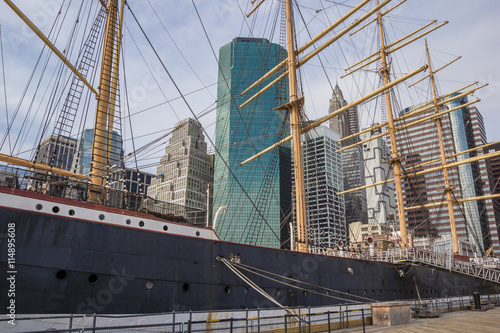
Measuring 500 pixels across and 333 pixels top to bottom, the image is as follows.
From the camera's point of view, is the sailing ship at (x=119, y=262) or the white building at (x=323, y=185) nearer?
the sailing ship at (x=119, y=262)

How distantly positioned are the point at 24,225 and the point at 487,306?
22.7 m

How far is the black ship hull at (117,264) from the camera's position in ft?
→ 27.0

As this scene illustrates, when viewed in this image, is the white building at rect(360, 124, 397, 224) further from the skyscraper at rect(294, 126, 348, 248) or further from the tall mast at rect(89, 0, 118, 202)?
the tall mast at rect(89, 0, 118, 202)

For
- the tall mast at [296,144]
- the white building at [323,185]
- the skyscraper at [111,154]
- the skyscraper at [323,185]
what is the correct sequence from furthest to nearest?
the white building at [323,185] < the skyscraper at [323,185] < the tall mast at [296,144] < the skyscraper at [111,154]

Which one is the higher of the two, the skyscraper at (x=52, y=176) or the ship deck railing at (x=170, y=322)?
the skyscraper at (x=52, y=176)

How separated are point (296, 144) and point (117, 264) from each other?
43.8 ft

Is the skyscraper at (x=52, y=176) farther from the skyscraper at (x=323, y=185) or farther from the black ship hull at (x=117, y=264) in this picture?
the skyscraper at (x=323, y=185)

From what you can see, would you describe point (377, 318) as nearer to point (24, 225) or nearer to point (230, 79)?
point (24, 225)

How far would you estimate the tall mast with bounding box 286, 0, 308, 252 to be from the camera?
17312 mm

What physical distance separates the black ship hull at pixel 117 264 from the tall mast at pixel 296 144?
3.68m

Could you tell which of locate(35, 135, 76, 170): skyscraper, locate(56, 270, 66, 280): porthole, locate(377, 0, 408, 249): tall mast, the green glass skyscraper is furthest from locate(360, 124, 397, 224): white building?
locate(56, 270, 66, 280): porthole

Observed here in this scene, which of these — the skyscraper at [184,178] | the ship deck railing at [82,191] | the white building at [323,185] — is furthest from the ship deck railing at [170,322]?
the skyscraper at [184,178]

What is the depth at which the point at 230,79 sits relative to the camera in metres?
94.2

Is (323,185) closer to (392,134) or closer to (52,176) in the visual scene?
(392,134)
